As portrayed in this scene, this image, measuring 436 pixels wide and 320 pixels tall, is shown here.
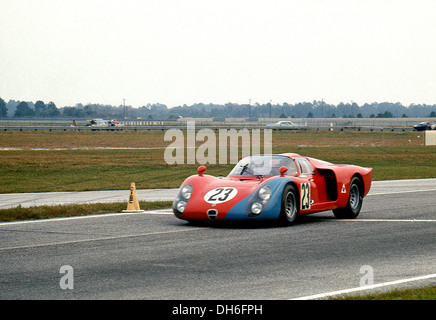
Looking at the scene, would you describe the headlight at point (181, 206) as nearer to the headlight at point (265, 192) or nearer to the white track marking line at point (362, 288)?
the headlight at point (265, 192)

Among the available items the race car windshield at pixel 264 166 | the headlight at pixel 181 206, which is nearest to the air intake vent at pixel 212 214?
the headlight at pixel 181 206

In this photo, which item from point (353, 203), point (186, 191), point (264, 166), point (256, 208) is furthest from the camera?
point (353, 203)

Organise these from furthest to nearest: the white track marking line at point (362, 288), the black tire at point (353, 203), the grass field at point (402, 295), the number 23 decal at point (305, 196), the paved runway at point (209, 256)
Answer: the black tire at point (353, 203), the number 23 decal at point (305, 196), the paved runway at point (209, 256), the white track marking line at point (362, 288), the grass field at point (402, 295)

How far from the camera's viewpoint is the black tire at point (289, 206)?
13165mm

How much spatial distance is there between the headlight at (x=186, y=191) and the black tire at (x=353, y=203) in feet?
11.4

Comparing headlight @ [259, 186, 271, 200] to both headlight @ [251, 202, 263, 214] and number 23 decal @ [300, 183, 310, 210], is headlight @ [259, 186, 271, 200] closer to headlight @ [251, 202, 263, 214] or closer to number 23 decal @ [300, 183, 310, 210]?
headlight @ [251, 202, 263, 214]

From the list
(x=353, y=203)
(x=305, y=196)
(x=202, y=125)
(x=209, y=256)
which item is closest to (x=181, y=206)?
(x=305, y=196)

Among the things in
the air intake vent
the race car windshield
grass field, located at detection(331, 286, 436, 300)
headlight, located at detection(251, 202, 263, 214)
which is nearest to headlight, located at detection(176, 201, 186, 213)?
the air intake vent

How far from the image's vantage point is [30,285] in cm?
800

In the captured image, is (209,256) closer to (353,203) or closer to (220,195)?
(220,195)

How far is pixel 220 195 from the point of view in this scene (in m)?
13.2

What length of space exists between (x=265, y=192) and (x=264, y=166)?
1441 millimetres

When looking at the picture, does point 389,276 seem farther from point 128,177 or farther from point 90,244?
point 128,177
